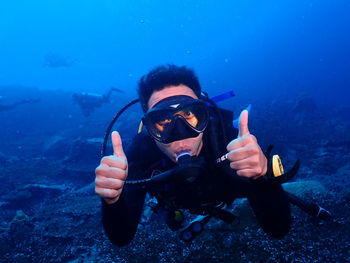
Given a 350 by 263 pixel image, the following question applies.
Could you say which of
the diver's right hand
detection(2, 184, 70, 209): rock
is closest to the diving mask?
the diver's right hand

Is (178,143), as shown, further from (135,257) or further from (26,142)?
(26,142)

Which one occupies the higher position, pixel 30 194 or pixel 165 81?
pixel 165 81

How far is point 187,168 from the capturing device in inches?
101

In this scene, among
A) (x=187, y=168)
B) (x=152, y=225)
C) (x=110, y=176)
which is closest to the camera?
(x=110, y=176)

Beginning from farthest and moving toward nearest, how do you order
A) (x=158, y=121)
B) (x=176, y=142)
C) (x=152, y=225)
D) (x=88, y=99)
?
(x=88, y=99)
(x=152, y=225)
(x=158, y=121)
(x=176, y=142)

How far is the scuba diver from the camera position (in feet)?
7.23

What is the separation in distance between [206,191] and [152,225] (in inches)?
130

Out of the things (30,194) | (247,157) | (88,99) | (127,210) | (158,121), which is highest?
(247,157)

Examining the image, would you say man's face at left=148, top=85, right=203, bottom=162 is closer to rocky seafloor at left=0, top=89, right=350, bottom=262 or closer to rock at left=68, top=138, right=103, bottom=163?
rocky seafloor at left=0, top=89, right=350, bottom=262

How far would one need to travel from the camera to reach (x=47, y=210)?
7898mm

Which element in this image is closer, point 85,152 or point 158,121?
point 158,121

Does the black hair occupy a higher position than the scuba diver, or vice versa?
the black hair

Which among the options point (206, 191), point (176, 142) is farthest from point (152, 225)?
point (176, 142)

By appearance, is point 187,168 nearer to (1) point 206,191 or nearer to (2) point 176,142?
(2) point 176,142
